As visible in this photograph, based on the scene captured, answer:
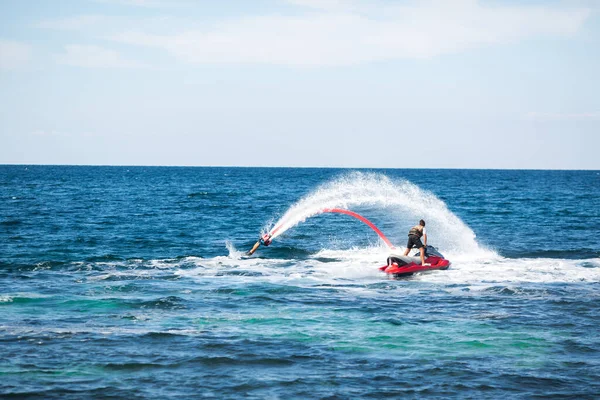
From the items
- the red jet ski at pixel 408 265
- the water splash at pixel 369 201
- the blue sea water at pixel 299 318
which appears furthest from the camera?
the water splash at pixel 369 201

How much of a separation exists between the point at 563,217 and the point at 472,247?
28.2 metres

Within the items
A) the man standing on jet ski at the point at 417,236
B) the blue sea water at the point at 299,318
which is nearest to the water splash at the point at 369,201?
the blue sea water at the point at 299,318

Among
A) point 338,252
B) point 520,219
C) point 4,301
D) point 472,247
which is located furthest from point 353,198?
point 520,219

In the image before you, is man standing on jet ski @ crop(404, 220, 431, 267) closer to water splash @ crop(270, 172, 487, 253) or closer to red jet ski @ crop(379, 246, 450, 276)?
red jet ski @ crop(379, 246, 450, 276)

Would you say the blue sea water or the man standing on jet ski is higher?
the man standing on jet ski

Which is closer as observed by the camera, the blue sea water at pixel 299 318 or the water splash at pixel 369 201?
the blue sea water at pixel 299 318

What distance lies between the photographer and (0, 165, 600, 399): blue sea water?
625 inches

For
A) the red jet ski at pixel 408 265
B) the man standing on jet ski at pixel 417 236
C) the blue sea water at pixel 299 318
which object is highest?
the man standing on jet ski at pixel 417 236

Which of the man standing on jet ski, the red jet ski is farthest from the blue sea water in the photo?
the man standing on jet ski

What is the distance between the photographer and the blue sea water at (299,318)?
15.9 meters

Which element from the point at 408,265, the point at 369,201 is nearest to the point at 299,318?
the point at 408,265

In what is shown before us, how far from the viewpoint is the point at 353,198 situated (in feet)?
126

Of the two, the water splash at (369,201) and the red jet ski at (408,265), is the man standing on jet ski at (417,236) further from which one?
the water splash at (369,201)

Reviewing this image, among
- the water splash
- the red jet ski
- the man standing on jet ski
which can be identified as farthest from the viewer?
the water splash
